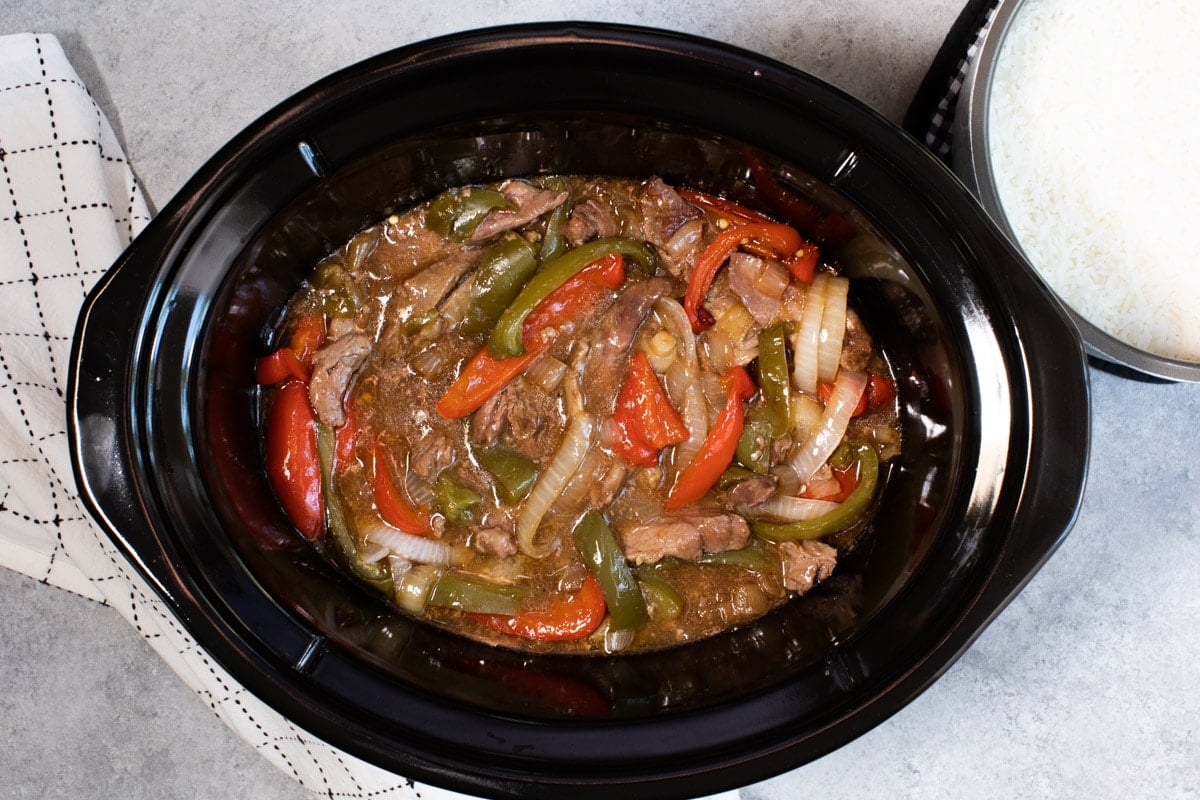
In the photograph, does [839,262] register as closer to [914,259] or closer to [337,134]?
[914,259]

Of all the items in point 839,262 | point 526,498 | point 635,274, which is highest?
point 839,262

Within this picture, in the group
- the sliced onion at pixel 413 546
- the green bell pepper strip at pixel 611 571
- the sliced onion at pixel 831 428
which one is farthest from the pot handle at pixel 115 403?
the sliced onion at pixel 831 428

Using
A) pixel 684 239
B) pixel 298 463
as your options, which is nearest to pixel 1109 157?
pixel 684 239

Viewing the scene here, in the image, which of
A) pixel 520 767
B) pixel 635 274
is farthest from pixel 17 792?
pixel 635 274

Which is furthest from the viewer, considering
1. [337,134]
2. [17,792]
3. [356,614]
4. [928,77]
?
[17,792]

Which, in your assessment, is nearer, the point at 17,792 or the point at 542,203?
the point at 542,203

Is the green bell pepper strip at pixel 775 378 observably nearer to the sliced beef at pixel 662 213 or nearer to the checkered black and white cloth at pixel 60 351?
the sliced beef at pixel 662 213

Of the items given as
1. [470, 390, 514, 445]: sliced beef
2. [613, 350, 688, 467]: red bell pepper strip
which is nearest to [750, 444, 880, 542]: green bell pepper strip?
[613, 350, 688, 467]: red bell pepper strip
